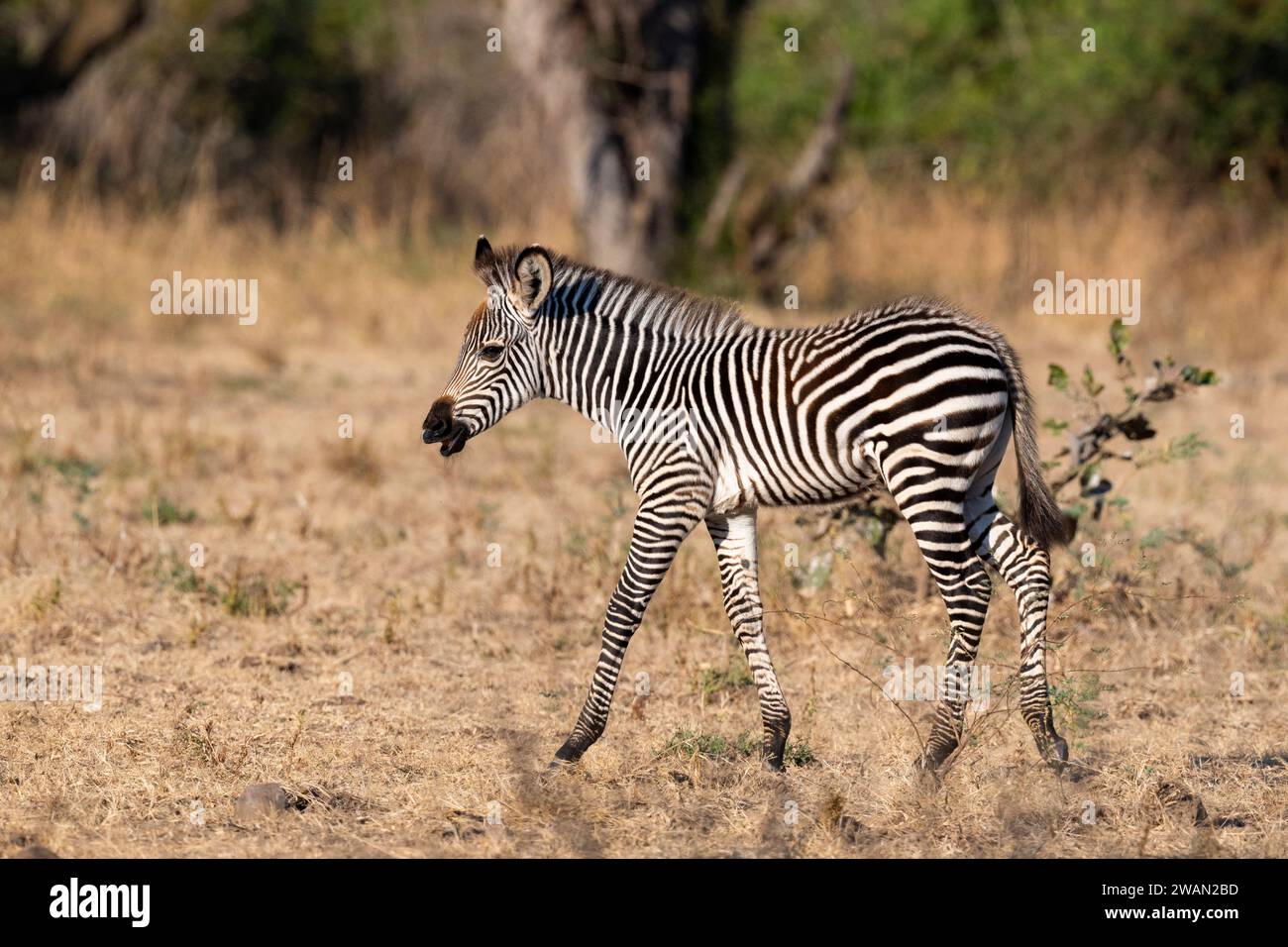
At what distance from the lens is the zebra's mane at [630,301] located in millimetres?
5680

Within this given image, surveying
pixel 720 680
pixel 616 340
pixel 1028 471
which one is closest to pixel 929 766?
pixel 1028 471

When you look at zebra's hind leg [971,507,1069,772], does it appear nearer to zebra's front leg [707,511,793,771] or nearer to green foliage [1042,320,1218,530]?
zebra's front leg [707,511,793,771]

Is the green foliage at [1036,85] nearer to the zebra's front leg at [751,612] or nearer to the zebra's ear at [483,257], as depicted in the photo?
the zebra's ear at [483,257]

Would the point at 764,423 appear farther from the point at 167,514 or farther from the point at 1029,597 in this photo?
the point at 167,514

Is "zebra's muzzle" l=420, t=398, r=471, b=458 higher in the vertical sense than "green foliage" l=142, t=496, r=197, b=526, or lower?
higher

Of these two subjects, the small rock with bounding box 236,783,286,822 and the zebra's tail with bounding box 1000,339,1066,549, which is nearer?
the small rock with bounding box 236,783,286,822

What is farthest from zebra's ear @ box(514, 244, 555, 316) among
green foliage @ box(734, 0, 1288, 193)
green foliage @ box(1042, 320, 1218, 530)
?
green foliage @ box(734, 0, 1288, 193)

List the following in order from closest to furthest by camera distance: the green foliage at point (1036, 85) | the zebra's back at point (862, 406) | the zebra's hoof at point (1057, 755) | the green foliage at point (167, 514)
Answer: the zebra's back at point (862, 406), the zebra's hoof at point (1057, 755), the green foliage at point (167, 514), the green foliage at point (1036, 85)

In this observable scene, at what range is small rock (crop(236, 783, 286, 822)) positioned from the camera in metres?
5.15

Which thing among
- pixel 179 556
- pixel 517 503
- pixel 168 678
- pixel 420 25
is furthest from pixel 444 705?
pixel 420 25

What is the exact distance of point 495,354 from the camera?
18.6 feet

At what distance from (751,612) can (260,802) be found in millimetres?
1812

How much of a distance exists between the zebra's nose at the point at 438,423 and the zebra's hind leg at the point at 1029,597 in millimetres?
1900

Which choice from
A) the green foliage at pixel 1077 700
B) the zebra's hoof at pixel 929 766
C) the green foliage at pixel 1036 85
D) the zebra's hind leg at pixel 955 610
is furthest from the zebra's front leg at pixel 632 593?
the green foliage at pixel 1036 85
